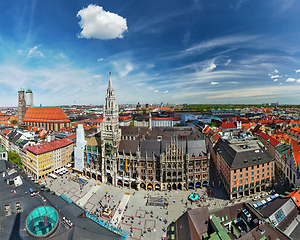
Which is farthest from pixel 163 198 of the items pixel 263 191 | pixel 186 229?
pixel 263 191

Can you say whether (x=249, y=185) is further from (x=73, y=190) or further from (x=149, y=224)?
(x=73, y=190)

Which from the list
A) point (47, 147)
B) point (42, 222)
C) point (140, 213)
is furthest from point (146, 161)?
point (47, 147)

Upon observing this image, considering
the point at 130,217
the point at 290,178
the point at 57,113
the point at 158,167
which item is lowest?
the point at 130,217

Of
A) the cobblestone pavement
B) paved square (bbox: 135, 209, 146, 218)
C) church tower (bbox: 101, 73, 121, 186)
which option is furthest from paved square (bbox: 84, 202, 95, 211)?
paved square (bbox: 135, 209, 146, 218)

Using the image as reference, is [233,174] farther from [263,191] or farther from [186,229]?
[186,229]

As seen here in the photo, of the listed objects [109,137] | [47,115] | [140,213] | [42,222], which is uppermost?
[47,115]

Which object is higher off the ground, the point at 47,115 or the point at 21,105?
the point at 21,105

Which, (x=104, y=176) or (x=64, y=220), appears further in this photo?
(x=104, y=176)
